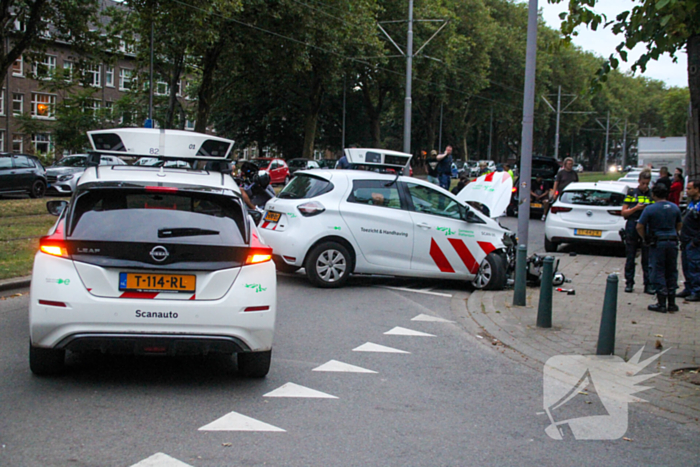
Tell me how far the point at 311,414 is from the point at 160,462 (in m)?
1.29

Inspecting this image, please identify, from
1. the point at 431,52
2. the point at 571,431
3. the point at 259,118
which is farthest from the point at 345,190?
the point at 259,118

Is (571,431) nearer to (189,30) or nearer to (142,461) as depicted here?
(142,461)

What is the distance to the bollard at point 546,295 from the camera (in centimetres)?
823

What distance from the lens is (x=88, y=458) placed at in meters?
4.11

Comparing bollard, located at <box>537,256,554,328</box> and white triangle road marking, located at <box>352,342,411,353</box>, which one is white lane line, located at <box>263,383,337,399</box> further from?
bollard, located at <box>537,256,554,328</box>

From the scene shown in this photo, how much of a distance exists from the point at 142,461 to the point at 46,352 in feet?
5.67

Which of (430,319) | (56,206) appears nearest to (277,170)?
(430,319)

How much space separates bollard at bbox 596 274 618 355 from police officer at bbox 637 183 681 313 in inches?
108

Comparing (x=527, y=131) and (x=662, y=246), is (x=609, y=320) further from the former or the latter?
(x=527, y=131)

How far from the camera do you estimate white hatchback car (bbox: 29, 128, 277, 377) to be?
510 centimetres

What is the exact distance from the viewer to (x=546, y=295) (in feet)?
27.2

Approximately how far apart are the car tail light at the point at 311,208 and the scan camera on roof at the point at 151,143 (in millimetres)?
3011

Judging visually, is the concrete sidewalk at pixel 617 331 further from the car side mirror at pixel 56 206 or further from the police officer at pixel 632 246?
the car side mirror at pixel 56 206

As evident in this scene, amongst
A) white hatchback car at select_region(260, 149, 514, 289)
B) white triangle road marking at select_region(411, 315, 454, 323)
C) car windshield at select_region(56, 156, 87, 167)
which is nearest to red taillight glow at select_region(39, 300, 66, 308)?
white triangle road marking at select_region(411, 315, 454, 323)
